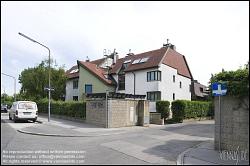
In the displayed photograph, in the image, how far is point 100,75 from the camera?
4025 cm

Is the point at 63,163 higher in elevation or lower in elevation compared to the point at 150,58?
lower

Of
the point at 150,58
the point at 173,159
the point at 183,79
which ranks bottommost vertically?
the point at 173,159

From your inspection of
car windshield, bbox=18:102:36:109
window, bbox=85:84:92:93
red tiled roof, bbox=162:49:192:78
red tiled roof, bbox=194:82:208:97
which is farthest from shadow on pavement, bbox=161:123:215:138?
red tiled roof, bbox=194:82:208:97

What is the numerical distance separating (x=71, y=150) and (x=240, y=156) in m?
6.06

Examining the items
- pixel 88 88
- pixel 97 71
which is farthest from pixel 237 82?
pixel 88 88

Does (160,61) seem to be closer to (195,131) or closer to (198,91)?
(195,131)

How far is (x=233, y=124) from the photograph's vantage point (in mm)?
10672

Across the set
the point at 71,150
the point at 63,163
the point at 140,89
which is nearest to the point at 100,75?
the point at 140,89

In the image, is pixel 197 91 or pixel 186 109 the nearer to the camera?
pixel 186 109

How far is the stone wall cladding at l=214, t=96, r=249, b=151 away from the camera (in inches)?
400

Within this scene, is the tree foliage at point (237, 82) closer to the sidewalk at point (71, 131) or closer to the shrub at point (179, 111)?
the sidewalk at point (71, 131)

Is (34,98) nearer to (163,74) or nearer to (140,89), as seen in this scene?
(140,89)

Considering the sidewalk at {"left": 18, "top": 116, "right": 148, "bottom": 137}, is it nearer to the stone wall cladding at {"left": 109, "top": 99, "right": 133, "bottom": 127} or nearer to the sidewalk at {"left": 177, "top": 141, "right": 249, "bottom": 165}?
the stone wall cladding at {"left": 109, "top": 99, "right": 133, "bottom": 127}

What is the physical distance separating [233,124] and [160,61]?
2396 centimetres
